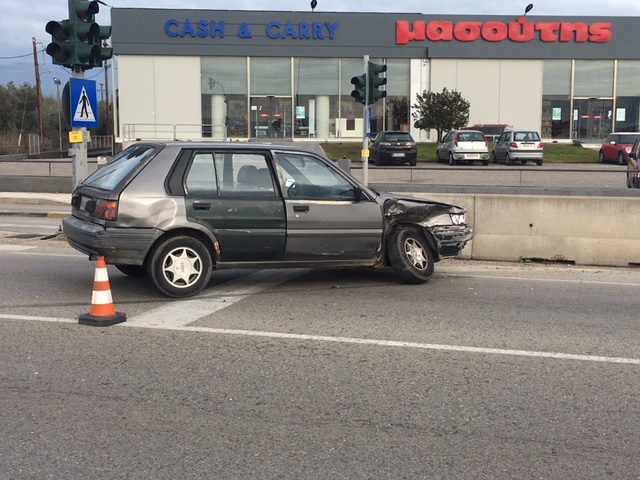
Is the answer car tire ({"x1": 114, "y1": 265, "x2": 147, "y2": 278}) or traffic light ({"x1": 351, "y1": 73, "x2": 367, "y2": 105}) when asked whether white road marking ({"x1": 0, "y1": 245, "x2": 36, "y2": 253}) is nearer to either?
car tire ({"x1": 114, "y1": 265, "x2": 147, "y2": 278})

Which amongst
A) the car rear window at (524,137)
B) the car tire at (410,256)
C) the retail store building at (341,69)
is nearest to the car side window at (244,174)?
the car tire at (410,256)

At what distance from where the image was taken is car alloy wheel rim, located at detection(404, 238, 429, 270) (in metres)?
8.92

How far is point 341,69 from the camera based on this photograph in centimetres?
4525

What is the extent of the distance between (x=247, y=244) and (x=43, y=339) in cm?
242

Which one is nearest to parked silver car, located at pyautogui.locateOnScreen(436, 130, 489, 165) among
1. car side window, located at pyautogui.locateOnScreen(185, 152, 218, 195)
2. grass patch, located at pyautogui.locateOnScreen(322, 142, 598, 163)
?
grass patch, located at pyautogui.locateOnScreen(322, 142, 598, 163)

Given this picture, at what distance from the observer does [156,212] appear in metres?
7.76

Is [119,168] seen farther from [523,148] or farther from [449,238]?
[523,148]

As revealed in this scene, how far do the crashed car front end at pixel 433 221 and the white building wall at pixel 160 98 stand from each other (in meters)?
36.9

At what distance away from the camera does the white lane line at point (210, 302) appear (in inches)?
278

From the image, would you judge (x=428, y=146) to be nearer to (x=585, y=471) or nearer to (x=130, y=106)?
(x=130, y=106)

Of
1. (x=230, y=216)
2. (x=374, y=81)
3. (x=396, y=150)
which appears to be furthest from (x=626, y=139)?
(x=230, y=216)

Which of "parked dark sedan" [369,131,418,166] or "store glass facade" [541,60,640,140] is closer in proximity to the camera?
"parked dark sedan" [369,131,418,166]

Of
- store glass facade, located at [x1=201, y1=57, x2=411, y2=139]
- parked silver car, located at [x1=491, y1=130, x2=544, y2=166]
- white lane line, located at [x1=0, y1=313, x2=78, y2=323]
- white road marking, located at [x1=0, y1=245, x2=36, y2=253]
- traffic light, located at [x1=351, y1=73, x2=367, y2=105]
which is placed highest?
store glass facade, located at [x1=201, y1=57, x2=411, y2=139]

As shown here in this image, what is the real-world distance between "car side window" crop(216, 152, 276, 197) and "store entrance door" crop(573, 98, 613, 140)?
138 ft
